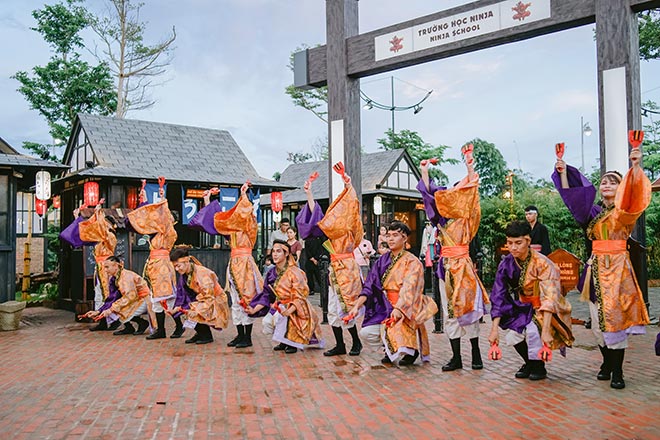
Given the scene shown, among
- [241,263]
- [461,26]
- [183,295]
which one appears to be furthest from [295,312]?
[461,26]

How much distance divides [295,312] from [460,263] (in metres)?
2.16

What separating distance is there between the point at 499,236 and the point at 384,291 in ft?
30.0

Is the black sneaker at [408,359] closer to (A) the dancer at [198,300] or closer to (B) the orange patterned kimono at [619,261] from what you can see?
(B) the orange patterned kimono at [619,261]

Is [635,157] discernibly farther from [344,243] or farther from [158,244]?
[158,244]

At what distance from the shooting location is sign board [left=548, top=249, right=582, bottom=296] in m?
8.39

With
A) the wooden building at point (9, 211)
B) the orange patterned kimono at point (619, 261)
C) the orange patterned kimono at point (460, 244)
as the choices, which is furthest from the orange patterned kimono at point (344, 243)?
the wooden building at point (9, 211)

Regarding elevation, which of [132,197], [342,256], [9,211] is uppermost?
[132,197]

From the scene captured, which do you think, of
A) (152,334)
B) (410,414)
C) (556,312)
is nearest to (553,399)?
(556,312)

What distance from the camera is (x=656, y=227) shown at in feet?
49.5

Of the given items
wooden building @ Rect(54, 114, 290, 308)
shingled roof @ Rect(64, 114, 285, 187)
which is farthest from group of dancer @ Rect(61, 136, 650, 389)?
shingled roof @ Rect(64, 114, 285, 187)

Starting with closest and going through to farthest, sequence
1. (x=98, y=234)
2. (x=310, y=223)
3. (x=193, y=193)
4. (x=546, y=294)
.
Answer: (x=546, y=294) < (x=310, y=223) < (x=98, y=234) < (x=193, y=193)

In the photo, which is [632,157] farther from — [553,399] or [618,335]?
[553,399]

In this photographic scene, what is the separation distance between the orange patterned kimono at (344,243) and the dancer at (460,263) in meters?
1.09

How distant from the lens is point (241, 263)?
24.7 feet
